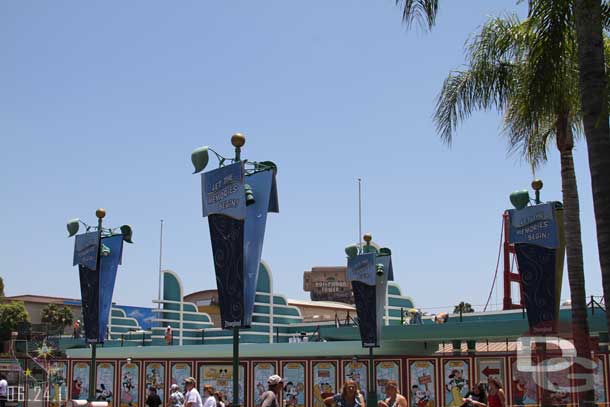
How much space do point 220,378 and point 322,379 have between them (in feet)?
10.4

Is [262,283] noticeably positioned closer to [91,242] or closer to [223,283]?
[91,242]

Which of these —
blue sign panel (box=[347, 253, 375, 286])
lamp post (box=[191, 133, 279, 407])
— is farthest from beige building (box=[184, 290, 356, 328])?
lamp post (box=[191, 133, 279, 407])

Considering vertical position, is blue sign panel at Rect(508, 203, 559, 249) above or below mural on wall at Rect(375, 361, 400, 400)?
above

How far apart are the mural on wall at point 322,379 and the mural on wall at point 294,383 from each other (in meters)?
0.39

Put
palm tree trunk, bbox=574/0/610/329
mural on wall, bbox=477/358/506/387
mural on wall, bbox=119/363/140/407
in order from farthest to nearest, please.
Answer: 1. mural on wall, bbox=119/363/140/407
2. mural on wall, bbox=477/358/506/387
3. palm tree trunk, bbox=574/0/610/329

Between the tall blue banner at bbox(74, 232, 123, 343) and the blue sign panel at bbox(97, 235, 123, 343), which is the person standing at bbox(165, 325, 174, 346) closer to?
the tall blue banner at bbox(74, 232, 123, 343)

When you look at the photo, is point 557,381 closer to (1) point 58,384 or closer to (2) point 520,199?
(2) point 520,199

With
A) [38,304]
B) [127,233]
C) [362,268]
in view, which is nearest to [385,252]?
[362,268]

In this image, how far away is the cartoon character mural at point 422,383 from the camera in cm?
Result: 2284

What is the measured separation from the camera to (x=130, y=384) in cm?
2734

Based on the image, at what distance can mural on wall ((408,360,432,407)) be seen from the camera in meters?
22.8

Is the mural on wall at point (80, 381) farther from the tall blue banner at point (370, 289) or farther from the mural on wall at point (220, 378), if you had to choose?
the tall blue banner at point (370, 289)

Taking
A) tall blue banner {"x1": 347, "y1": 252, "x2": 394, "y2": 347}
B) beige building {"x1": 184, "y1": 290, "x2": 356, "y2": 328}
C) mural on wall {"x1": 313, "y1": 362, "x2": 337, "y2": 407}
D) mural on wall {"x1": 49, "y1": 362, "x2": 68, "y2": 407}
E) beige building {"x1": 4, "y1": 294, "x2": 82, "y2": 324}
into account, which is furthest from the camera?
beige building {"x1": 4, "y1": 294, "x2": 82, "y2": 324}

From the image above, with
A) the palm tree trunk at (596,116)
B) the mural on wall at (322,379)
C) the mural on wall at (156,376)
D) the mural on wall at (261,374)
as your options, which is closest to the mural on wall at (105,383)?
the mural on wall at (156,376)
